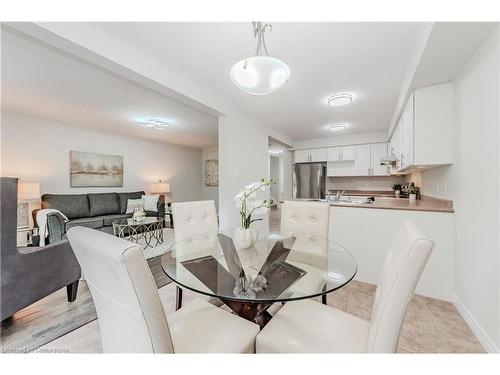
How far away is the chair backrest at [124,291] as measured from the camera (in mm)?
616

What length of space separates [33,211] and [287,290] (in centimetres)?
479

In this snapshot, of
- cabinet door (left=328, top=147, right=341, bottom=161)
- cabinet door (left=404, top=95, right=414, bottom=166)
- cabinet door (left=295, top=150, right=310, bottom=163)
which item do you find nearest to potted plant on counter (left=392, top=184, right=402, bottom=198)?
cabinet door (left=328, top=147, right=341, bottom=161)

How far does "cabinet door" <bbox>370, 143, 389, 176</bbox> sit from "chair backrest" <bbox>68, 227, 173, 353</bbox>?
17.9ft

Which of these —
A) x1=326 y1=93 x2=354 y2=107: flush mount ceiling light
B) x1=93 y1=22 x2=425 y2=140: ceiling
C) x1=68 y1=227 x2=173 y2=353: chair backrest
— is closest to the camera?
x1=68 y1=227 x2=173 y2=353: chair backrest

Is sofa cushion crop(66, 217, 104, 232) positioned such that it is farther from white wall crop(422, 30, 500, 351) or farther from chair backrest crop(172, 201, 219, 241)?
white wall crop(422, 30, 500, 351)

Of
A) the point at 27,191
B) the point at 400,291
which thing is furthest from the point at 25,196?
the point at 400,291

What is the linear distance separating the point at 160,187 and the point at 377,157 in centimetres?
558

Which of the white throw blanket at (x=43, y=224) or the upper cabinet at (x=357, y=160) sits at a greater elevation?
the upper cabinet at (x=357, y=160)

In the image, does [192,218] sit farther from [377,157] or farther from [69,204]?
[377,157]

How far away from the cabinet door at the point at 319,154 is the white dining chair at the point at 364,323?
477 centimetres

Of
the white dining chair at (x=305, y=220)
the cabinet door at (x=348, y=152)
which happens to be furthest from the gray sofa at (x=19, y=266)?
the cabinet door at (x=348, y=152)

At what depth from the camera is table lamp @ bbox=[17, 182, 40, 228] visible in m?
3.52

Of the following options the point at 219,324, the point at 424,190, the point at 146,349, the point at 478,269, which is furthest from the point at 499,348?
the point at 424,190

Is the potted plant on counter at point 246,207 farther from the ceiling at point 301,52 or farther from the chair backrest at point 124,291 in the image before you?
the ceiling at point 301,52
